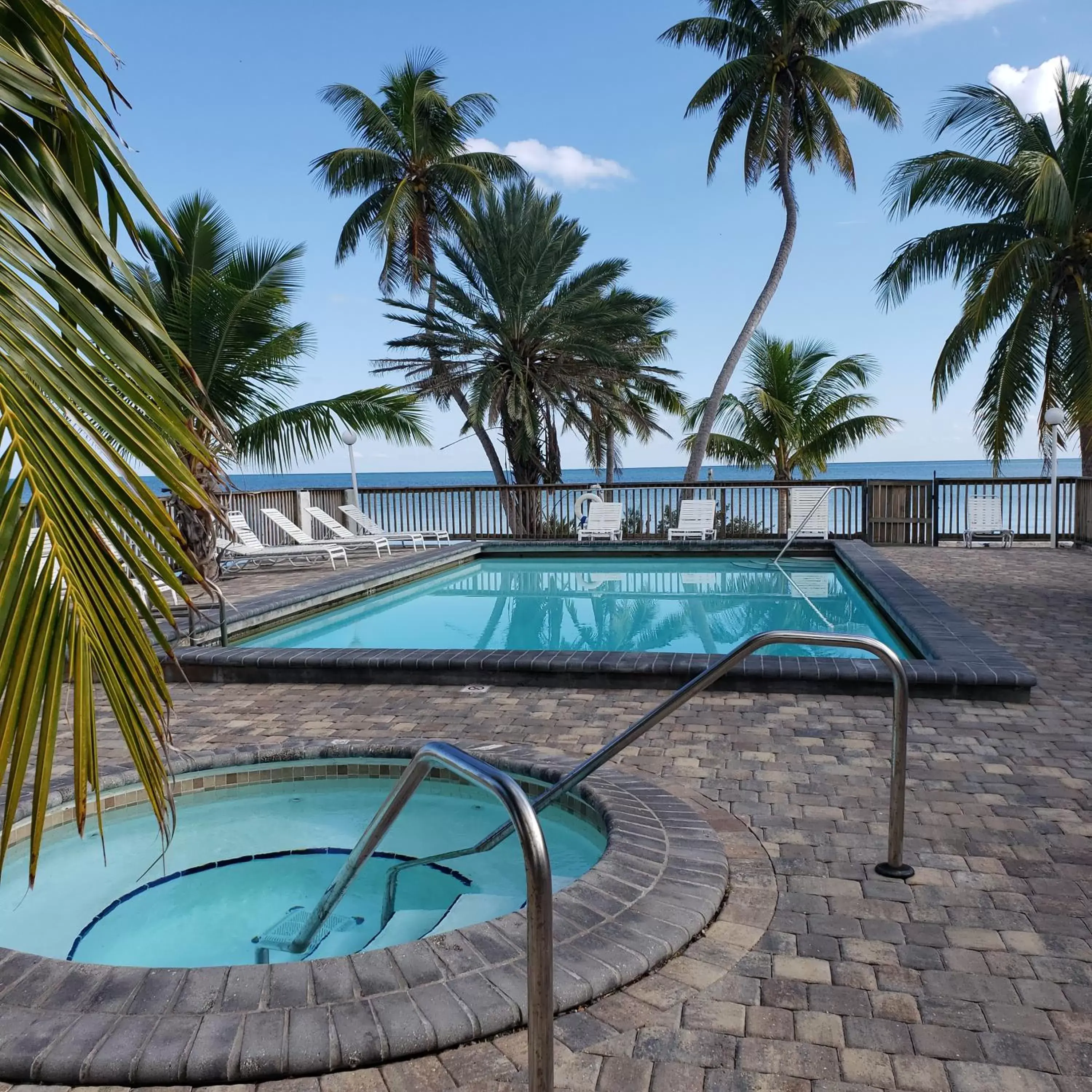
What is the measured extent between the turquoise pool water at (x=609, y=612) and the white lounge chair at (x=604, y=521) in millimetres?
1492

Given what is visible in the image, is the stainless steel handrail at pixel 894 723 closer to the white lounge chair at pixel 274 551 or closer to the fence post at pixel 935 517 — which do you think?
the white lounge chair at pixel 274 551

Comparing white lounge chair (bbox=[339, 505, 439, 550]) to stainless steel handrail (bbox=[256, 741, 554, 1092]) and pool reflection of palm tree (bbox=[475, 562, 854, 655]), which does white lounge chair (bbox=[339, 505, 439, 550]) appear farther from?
stainless steel handrail (bbox=[256, 741, 554, 1092])

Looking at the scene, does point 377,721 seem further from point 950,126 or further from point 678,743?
point 950,126

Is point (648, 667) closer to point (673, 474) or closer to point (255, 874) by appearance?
point (255, 874)

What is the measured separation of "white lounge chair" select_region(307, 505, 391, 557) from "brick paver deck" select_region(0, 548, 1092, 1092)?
753 centimetres

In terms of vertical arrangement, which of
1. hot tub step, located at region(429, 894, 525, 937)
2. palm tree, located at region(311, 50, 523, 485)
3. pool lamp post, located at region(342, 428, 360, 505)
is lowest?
hot tub step, located at region(429, 894, 525, 937)

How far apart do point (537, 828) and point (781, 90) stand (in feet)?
60.1

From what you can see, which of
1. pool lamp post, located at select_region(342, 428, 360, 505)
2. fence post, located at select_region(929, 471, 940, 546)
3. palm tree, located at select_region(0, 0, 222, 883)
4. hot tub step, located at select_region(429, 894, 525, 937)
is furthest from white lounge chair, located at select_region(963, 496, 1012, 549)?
palm tree, located at select_region(0, 0, 222, 883)

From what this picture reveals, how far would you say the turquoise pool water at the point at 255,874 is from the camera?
2990mm

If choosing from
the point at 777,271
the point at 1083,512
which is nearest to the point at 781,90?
the point at 777,271

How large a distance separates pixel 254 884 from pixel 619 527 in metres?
11.3

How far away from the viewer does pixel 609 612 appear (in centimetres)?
922

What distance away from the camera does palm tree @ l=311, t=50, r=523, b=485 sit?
62.4 ft

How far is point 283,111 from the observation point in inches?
586
